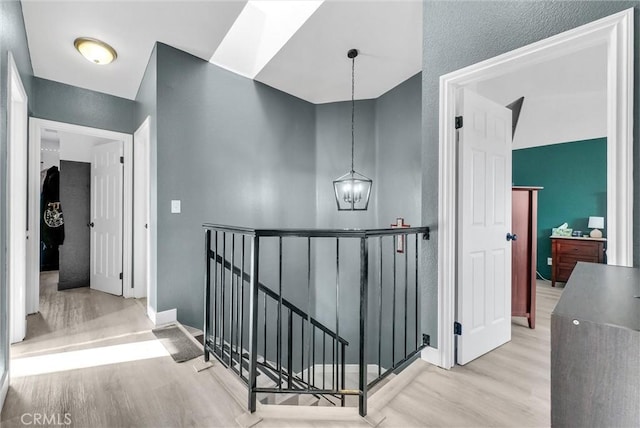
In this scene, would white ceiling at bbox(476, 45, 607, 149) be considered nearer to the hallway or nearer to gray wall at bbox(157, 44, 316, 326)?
gray wall at bbox(157, 44, 316, 326)

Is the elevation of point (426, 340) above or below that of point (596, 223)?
below

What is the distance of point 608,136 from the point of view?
4.70 feet

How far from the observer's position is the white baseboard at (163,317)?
274 centimetres

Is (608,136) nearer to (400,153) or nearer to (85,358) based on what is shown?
(400,153)

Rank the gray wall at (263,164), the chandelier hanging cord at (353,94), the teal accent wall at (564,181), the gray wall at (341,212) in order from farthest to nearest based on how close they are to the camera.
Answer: the teal accent wall at (564,181) → the gray wall at (341,212) → the chandelier hanging cord at (353,94) → the gray wall at (263,164)

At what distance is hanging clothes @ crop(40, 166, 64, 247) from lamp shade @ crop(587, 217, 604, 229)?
7.74 metres

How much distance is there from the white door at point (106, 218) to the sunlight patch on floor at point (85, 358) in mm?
1638

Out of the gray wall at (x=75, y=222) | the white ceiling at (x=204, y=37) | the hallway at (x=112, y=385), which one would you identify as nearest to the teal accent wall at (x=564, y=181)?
the white ceiling at (x=204, y=37)

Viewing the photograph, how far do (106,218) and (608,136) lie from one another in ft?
15.9

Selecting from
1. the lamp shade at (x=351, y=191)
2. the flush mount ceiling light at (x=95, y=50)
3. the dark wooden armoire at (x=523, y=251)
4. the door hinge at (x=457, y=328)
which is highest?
the flush mount ceiling light at (x=95, y=50)

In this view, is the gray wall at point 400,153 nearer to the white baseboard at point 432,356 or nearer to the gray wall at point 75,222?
the white baseboard at point 432,356

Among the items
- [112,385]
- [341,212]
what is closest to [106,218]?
[112,385]

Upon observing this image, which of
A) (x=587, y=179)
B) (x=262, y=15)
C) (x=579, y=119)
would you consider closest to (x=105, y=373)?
(x=262, y=15)

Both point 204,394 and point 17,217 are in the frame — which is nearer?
point 204,394
